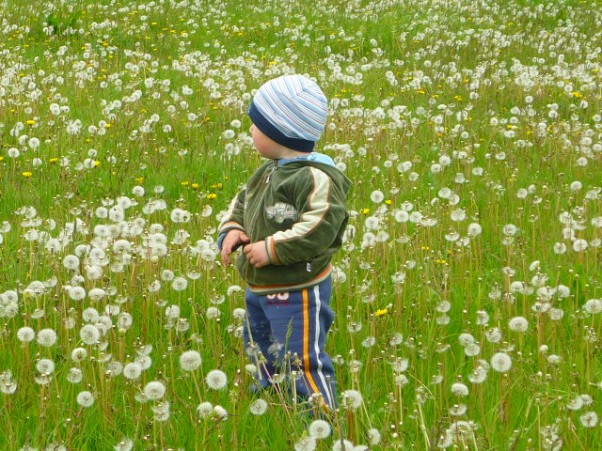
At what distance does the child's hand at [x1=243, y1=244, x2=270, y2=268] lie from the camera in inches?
127

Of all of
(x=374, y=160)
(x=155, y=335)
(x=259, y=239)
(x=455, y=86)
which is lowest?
(x=455, y=86)

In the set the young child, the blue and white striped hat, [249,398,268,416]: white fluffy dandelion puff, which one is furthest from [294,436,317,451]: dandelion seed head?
the blue and white striped hat

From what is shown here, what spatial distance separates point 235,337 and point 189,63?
257 inches

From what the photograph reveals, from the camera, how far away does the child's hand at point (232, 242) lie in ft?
11.4

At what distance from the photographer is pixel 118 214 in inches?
182

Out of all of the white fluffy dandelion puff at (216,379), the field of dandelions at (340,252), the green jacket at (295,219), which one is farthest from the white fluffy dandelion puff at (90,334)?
the green jacket at (295,219)

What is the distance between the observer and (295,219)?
3.29 metres

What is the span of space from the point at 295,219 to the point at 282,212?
0.17ft

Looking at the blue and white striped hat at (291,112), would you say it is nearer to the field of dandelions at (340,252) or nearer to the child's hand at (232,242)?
the child's hand at (232,242)

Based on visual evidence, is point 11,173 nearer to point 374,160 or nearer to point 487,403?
point 374,160

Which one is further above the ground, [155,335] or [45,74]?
[155,335]

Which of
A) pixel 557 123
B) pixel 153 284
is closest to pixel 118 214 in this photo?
pixel 153 284

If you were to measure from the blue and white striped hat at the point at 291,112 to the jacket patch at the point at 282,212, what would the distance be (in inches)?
8.4

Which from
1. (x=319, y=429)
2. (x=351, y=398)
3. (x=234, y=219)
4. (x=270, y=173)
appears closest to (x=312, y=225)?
(x=270, y=173)
